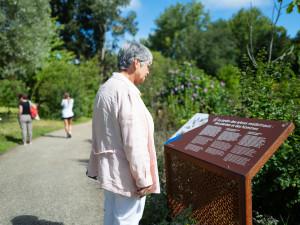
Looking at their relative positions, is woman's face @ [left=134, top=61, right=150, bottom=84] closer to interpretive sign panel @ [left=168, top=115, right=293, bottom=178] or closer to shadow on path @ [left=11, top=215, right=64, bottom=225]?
interpretive sign panel @ [left=168, top=115, right=293, bottom=178]

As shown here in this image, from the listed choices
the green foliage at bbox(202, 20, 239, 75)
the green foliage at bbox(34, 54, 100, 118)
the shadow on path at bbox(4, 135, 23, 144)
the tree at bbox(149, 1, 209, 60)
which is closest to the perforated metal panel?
the shadow on path at bbox(4, 135, 23, 144)

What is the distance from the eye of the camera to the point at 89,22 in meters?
41.5

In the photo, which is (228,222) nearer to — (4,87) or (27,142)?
(27,142)

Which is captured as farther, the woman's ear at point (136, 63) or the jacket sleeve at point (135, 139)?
the woman's ear at point (136, 63)

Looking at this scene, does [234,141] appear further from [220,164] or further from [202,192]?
[202,192]

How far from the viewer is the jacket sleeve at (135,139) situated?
2.73 metres

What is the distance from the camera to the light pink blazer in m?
2.74

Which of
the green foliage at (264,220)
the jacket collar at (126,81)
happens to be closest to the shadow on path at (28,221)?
the green foliage at (264,220)

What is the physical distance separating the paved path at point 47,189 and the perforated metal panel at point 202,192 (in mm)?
1218

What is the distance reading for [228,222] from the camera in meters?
3.32

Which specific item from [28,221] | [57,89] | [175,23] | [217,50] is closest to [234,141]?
[28,221]

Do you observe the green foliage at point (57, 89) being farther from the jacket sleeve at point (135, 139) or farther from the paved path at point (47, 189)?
the jacket sleeve at point (135, 139)

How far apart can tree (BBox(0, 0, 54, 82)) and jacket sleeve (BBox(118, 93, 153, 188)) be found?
643 inches

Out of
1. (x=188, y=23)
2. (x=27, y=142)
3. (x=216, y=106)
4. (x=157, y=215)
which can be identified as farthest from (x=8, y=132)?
(x=188, y=23)
